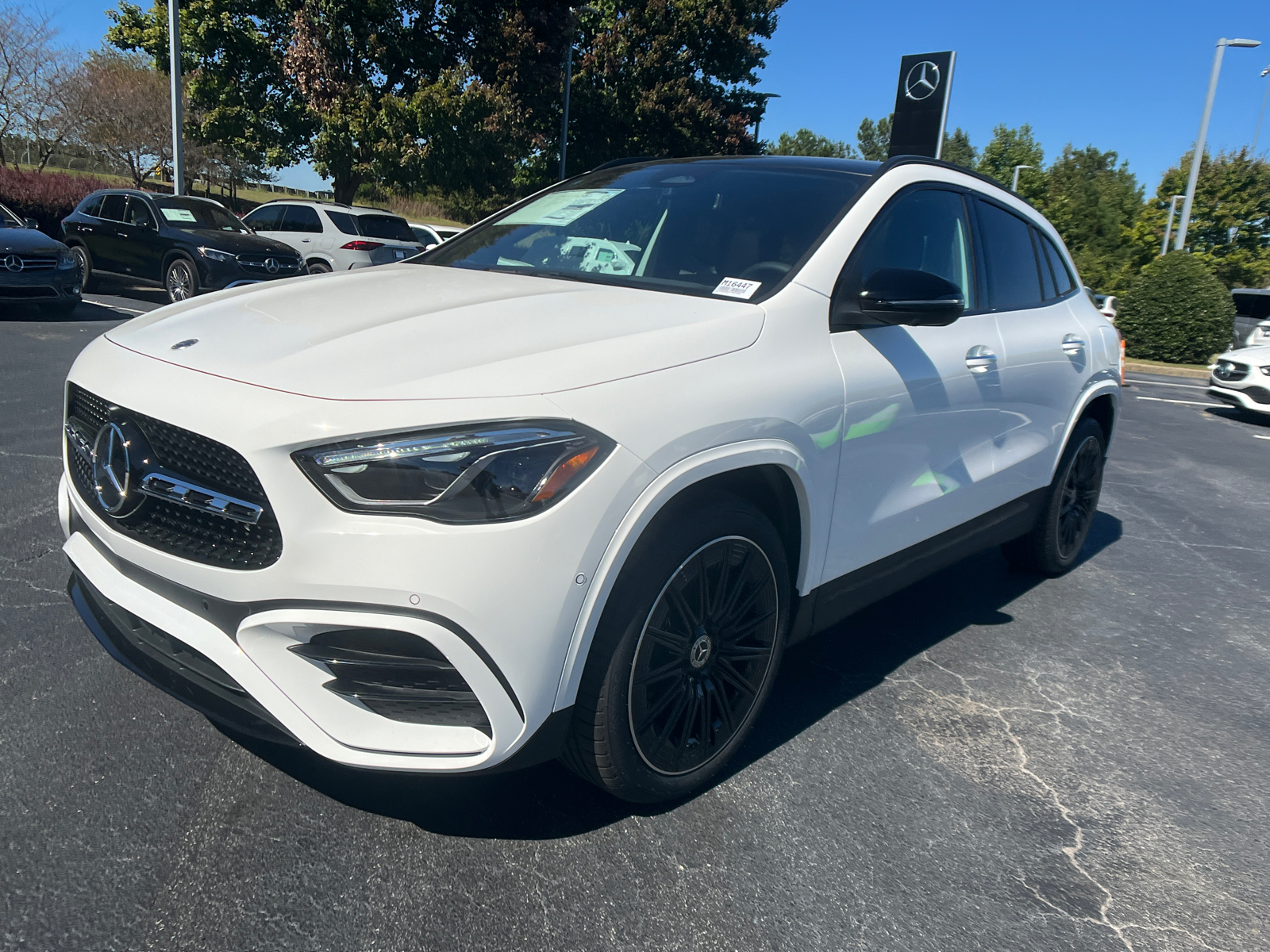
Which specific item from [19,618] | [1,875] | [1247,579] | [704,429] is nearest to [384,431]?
[704,429]

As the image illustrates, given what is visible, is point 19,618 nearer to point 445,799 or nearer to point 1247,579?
point 445,799

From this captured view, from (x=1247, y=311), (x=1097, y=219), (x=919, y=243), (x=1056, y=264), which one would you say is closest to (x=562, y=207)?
(x=919, y=243)

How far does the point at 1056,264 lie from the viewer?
4457 millimetres

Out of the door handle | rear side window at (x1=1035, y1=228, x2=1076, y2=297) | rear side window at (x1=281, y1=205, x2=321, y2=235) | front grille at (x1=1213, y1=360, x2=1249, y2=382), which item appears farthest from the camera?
rear side window at (x1=281, y1=205, x2=321, y2=235)

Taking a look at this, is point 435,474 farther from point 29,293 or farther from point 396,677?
point 29,293

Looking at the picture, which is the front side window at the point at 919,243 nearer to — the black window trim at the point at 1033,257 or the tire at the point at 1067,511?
the black window trim at the point at 1033,257

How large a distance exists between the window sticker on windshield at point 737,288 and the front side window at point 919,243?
293 mm

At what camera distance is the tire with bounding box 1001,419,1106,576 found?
4.42 m

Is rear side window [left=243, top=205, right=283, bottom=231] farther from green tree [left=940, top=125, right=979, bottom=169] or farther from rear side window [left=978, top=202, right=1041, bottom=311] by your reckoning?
green tree [left=940, top=125, right=979, bottom=169]

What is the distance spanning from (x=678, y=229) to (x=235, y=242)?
11299 millimetres

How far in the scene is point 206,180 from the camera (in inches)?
1893

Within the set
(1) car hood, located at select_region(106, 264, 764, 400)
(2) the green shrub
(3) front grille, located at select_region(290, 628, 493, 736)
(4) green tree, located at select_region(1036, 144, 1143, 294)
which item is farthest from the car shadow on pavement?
(4) green tree, located at select_region(1036, 144, 1143, 294)

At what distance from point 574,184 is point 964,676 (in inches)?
97.4

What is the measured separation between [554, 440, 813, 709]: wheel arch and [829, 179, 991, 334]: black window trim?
52 centimetres
